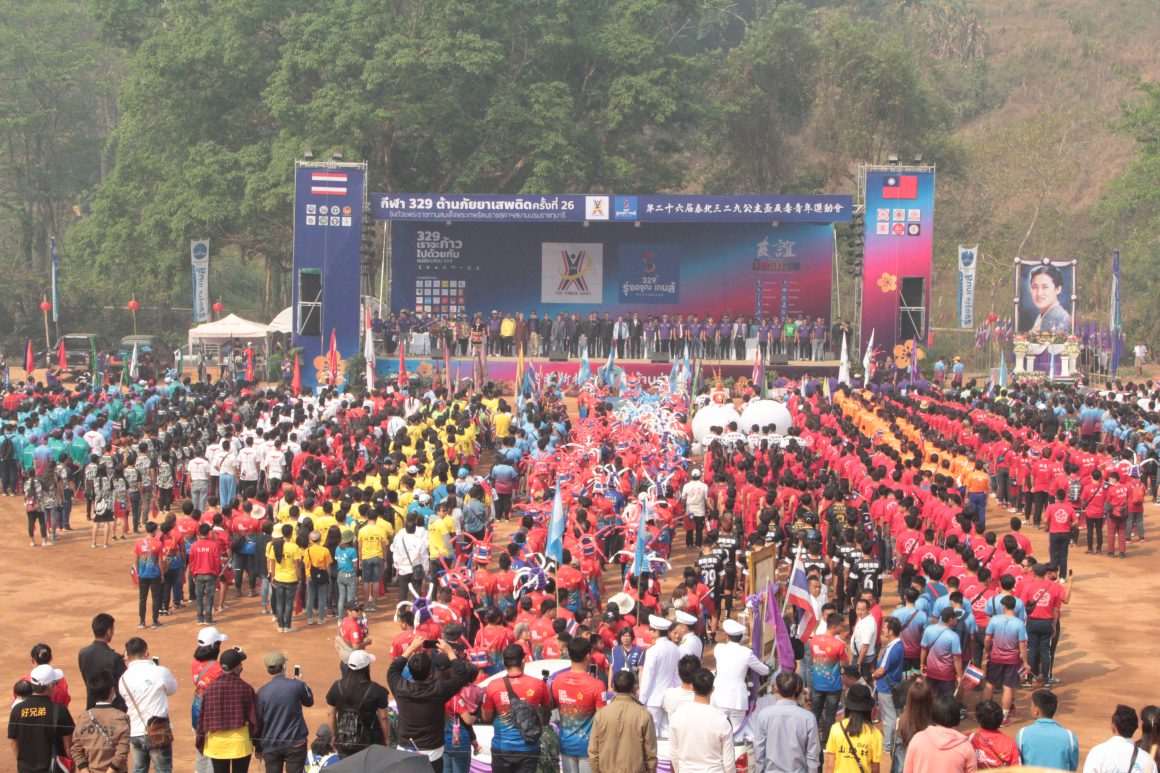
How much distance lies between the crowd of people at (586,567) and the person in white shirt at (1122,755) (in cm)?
1

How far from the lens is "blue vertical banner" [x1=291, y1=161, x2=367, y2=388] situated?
32.1m

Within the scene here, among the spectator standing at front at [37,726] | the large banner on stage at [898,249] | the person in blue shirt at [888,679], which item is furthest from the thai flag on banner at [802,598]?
the large banner on stage at [898,249]

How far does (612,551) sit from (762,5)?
146 feet

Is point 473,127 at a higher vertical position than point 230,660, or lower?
higher

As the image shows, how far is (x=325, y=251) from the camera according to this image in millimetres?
32188

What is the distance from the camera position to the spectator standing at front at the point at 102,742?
841cm

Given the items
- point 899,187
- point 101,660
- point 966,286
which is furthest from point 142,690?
point 966,286

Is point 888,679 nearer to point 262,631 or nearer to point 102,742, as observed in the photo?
point 102,742

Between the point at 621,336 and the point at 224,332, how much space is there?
33.6ft

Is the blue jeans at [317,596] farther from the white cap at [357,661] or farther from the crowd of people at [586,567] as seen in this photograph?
the white cap at [357,661]

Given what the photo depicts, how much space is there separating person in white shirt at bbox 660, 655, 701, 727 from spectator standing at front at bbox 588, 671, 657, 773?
192 mm

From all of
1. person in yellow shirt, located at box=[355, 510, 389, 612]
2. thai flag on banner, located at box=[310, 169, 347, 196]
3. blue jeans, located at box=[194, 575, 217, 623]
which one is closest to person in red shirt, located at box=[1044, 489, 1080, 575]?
person in yellow shirt, located at box=[355, 510, 389, 612]

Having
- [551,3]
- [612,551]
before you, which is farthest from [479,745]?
[551,3]

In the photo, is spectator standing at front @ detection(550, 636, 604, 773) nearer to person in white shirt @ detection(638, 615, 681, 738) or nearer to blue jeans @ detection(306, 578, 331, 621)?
person in white shirt @ detection(638, 615, 681, 738)
